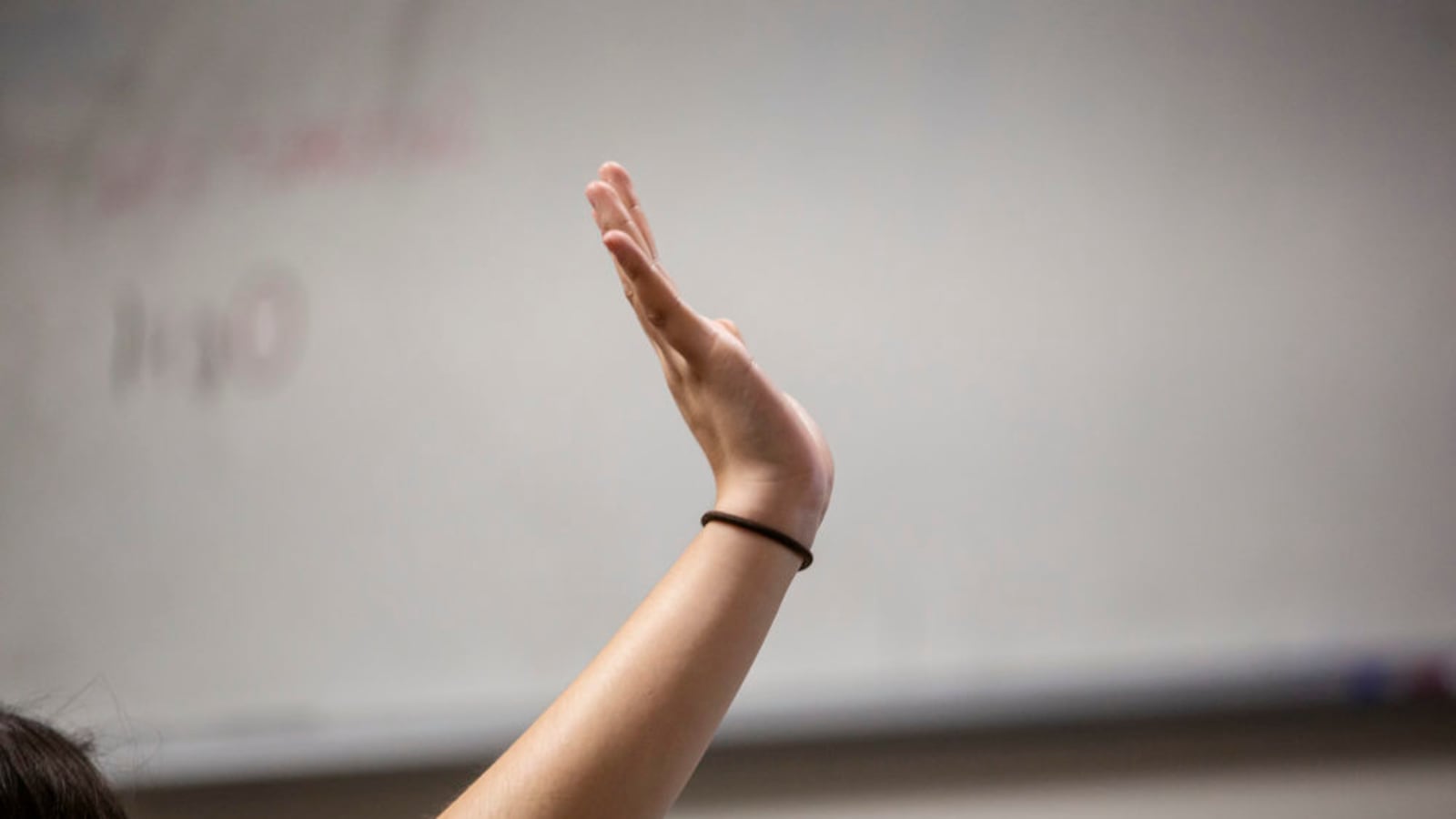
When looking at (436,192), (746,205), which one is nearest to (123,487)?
(436,192)

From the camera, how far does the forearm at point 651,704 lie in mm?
471

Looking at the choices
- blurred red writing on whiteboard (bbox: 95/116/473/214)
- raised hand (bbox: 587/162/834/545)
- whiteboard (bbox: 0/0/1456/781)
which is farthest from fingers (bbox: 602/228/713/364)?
blurred red writing on whiteboard (bbox: 95/116/473/214)

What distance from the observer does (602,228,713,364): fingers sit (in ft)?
1.79

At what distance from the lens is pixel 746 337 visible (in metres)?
1.06

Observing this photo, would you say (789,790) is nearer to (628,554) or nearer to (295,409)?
(628,554)

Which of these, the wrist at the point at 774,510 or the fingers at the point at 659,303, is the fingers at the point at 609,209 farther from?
the wrist at the point at 774,510

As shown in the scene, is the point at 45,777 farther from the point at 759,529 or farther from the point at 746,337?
the point at 746,337

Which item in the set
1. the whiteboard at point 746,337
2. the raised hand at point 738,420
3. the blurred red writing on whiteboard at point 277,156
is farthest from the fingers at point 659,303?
the blurred red writing on whiteboard at point 277,156

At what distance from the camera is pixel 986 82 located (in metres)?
1.07

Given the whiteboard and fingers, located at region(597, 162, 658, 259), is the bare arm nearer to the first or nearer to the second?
fingers, located at region(597, 162, 658, 259)

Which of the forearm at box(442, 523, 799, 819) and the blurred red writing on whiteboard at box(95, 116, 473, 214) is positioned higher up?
the blurred red writing on whiteboard at box(95, 116, 473, 214)

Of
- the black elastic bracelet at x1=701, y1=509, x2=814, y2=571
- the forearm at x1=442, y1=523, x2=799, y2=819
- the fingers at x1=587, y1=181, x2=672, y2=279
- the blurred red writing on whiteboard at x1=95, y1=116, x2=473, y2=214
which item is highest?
the blurred red writing on whiteboard at x1=95, y1=116, x2=473, y2=214

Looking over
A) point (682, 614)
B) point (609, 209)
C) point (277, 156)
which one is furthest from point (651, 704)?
point (277, 156)

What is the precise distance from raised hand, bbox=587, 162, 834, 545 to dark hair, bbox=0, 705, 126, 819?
1.01ft
